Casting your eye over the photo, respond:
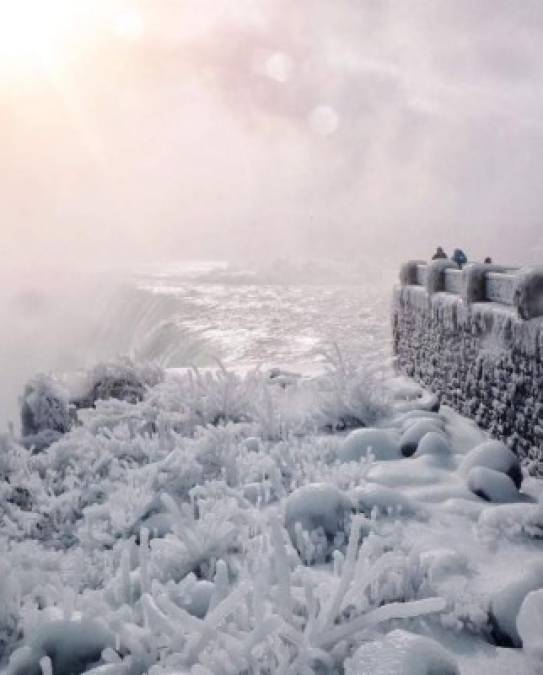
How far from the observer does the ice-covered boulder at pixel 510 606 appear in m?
3.92

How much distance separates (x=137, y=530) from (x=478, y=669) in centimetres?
381

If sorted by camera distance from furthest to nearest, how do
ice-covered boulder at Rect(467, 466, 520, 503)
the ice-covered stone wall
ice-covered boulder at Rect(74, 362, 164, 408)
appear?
ice-covered boulder at Rect(74, 362, 164, 408) → the ice-covered stone wall → ice-covered boulder at Rect(467, 466, 520, 503)

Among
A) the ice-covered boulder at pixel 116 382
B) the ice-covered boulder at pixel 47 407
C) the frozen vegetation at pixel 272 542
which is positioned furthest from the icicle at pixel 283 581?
the ice-covered boulder at pixel 116 382

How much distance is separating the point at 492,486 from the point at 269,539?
278cm

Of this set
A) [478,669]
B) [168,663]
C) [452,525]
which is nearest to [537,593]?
[478,669]

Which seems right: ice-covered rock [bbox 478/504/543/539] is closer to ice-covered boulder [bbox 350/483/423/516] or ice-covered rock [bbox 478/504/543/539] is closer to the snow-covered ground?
the snow-covered ground

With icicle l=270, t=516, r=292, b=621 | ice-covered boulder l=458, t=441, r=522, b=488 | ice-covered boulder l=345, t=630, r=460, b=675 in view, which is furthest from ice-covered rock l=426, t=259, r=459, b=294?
icicle l=270, t=516, r=292, b=621

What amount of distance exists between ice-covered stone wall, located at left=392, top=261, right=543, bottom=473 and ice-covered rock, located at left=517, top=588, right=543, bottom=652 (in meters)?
3.13

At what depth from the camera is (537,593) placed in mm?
3883

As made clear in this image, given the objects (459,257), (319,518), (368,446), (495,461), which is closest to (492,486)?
(495,461)

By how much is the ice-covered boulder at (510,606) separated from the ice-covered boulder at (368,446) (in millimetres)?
3392

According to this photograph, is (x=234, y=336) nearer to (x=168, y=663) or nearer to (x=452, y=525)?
(x=452, y=525)

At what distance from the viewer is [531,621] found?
3766 mm

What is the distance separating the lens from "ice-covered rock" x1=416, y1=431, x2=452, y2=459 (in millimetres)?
7543
